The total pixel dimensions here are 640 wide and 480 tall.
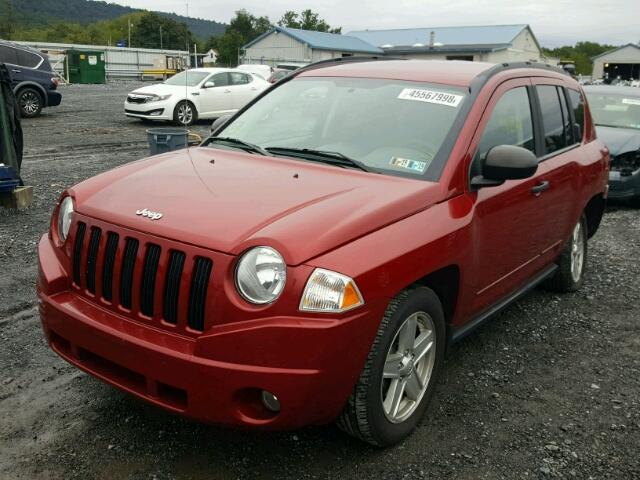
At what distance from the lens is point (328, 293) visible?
2.53 m

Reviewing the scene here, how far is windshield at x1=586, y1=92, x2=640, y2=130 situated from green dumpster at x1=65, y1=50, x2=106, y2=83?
30.3m

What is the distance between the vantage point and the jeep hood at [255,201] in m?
2.64

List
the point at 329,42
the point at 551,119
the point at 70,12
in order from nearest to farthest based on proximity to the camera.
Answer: the point at 551,119 < the point at 329,42 < the point at 70,12

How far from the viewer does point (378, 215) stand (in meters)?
2.87

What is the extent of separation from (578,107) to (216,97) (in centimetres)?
1367

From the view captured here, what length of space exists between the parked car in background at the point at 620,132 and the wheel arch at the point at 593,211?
3.60 metres

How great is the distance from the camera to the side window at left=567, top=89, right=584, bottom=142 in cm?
511

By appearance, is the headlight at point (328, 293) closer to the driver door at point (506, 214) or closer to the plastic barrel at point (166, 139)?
the driver door at point (506, 214)

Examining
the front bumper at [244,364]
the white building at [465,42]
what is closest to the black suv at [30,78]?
the front bumper at [244,364]

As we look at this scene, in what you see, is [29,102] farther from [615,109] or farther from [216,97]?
[615,109]

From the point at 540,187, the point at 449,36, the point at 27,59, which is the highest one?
the point at 449,36

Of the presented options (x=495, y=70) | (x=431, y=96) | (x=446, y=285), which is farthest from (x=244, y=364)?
(x=495, y=70)

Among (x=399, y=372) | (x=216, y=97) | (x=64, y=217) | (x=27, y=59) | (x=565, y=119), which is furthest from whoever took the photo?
(x=216, y=97)

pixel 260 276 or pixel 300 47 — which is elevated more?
pixel 300 47
